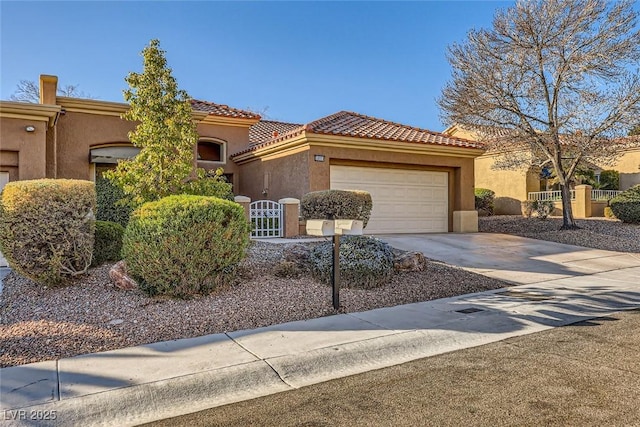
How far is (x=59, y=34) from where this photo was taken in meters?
11.4

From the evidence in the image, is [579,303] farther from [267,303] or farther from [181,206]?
[181,206]

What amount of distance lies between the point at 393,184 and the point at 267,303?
33.0 ft

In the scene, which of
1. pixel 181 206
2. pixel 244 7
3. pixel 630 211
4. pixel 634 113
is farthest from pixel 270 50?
pixel 630 211

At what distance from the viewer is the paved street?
3.45m

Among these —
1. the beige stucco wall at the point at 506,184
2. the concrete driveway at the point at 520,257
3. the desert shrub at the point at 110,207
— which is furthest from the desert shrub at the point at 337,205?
the beige stucco wall at the point at 506,184

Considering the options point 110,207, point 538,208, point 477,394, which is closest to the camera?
point 477,394

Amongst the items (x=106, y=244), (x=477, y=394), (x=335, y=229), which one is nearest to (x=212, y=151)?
(x=106, y=244)

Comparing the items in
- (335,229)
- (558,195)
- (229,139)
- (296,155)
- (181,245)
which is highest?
(229,139)

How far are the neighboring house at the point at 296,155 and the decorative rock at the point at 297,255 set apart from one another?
4.58 m

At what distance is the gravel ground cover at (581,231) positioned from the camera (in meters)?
13.8

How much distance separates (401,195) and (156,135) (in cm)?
964

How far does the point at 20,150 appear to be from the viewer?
10266 millimetres

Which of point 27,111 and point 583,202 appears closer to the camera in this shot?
point 27,111

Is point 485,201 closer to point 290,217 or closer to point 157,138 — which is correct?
point 290,217
